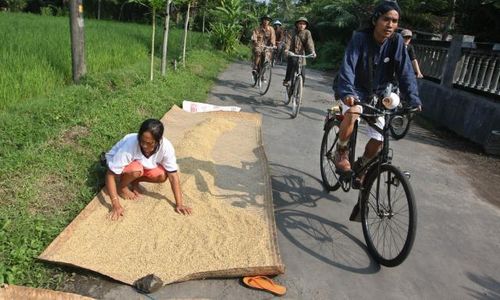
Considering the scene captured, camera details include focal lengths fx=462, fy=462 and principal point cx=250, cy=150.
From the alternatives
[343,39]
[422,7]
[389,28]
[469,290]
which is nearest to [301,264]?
[469,290]

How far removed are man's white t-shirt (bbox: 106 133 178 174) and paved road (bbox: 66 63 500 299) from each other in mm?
1064

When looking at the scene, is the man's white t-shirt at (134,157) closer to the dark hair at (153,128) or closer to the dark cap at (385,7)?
the dark hair at (153,128)

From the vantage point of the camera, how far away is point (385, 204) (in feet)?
12.4

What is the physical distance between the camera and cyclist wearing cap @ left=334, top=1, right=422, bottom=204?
12.8ft

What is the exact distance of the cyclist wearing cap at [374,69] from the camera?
3912 millimetres

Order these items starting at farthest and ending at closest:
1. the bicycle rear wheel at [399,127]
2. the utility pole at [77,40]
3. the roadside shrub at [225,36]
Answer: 1. the roadside shrub at [225,36]
2. the utility pole at [77,40]
3. the bicycle rear wheel at [399,127]

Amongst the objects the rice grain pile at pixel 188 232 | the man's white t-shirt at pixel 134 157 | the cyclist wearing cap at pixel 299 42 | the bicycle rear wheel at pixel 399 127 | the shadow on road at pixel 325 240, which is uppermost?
the cyclist wearing cap at pixel 299 42

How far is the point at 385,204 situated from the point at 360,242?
1.58ft

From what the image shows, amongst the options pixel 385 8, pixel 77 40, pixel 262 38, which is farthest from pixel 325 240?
pixel 262 38

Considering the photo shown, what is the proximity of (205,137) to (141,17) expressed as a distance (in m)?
33.2

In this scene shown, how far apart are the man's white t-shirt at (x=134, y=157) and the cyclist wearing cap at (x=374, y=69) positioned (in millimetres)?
1571

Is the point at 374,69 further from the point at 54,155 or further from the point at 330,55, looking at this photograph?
the point at 330,55

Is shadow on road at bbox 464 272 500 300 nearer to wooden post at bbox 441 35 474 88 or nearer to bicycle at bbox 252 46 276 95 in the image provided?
wooden post at bbox 441 35 474 88

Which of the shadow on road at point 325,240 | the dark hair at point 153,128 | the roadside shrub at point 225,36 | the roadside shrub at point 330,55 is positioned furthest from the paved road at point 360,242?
the roadside shrub at point 330,55
